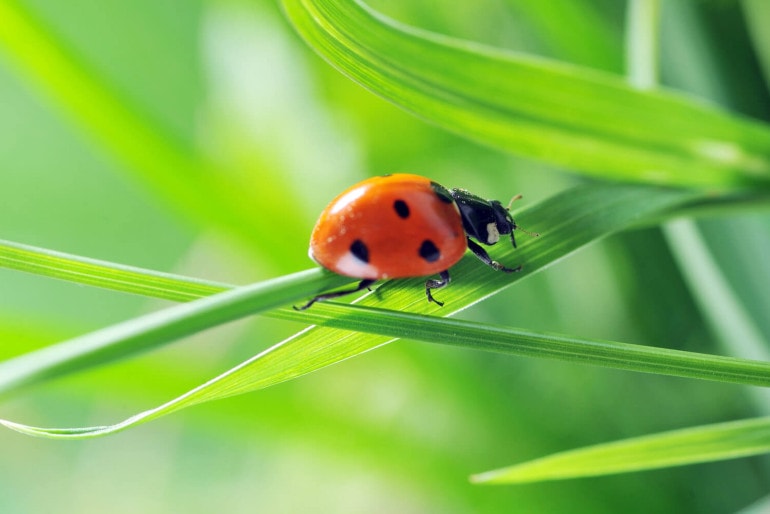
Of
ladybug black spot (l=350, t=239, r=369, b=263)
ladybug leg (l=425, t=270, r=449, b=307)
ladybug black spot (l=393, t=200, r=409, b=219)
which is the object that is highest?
ladybug black spot (l=393, t=200, r=409, b=219)

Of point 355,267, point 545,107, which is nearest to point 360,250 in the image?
point 355,267

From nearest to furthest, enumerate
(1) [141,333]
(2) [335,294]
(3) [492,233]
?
(1) [141,333] < (2) [335,294] < (3) [492,233]

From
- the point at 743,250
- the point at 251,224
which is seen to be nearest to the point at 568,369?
the point at 743,250

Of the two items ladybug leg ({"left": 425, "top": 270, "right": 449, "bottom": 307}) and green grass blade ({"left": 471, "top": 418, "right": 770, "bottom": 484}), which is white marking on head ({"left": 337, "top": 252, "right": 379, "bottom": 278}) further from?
green grass blade ({"left": 471, "top": 418, "right": 770, "bottom": 484})

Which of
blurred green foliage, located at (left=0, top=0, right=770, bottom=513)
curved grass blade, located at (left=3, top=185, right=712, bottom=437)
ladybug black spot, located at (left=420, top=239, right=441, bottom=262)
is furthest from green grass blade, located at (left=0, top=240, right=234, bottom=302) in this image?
blurred green foliage, located at (left=0, top=0, right=770, bottom=513)

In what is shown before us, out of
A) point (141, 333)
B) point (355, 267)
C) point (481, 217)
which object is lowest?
point (141, 333)

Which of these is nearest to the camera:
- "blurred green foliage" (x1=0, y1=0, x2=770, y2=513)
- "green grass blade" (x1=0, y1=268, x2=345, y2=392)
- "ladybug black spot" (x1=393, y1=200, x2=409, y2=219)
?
"green grass blade" (x1=0, y1=268, x2=345, y2=392)

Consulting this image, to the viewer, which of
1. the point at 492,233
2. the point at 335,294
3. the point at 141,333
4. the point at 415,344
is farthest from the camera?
the point at 415,344

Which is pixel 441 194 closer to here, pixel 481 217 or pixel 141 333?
pixel 481 217
